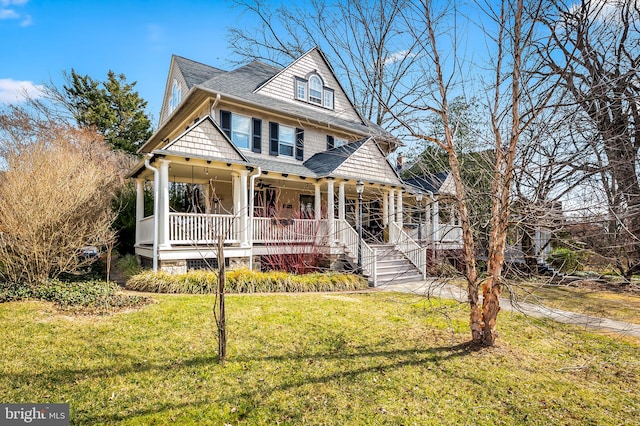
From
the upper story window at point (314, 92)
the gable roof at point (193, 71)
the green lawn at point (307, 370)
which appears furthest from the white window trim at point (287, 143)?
the green lawn at point (307, 370)

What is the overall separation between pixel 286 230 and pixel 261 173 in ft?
7.45

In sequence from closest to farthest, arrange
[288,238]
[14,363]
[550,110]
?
[14,363]
[550,110]
[288,238]

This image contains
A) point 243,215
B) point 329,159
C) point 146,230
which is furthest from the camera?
point 329,159

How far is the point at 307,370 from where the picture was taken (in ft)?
13.9

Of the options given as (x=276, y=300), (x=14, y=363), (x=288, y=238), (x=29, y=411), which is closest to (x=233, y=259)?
(x=288, y=238)

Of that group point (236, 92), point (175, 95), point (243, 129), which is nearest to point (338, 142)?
point (243, 129)

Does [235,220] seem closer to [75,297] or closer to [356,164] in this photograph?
[75,297]

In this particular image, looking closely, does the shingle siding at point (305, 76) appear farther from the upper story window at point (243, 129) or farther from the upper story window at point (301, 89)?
the upper story window at point (243, 129)

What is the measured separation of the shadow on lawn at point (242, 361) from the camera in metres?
3.36

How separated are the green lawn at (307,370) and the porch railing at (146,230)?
191 inches

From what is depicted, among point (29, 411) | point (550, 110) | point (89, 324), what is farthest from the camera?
point (89, 324)

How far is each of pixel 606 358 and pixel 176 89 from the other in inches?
690

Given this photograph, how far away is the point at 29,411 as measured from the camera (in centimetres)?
327

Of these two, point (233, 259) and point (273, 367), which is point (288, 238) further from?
point (273, 367)
